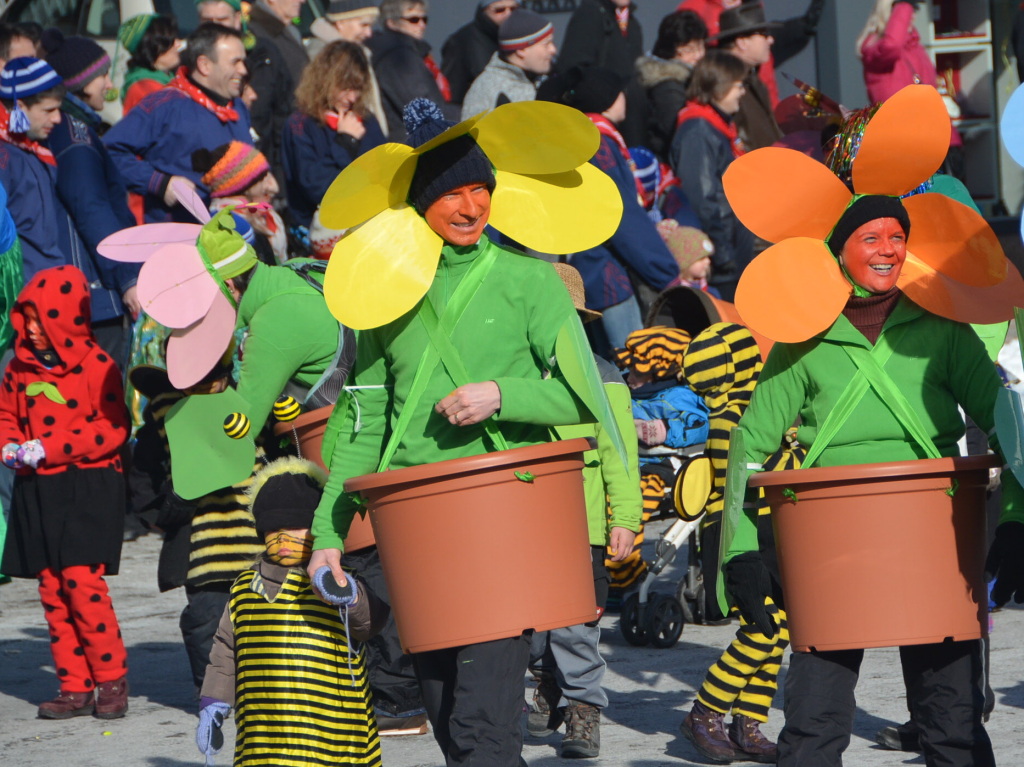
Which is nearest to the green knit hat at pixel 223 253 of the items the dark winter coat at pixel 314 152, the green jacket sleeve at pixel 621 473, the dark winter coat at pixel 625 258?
the green jacket sleeve at pixel 621 473

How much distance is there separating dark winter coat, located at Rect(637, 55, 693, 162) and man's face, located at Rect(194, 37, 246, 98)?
309 cm

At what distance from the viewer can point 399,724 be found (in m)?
5.79

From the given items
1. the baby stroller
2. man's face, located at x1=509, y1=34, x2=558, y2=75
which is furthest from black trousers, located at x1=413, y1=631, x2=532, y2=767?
man's face, located at x1=509, y1=34, x2=558, y2=75

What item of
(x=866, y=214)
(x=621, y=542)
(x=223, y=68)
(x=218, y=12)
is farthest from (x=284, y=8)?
(x=866, y=214)

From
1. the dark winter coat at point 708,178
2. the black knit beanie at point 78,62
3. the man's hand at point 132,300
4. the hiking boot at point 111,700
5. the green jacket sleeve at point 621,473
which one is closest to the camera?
the green jacket sleeve at point 621,473

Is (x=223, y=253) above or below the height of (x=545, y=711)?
above

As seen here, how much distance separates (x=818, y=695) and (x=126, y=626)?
4.51 m

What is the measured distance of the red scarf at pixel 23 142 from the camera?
790 cm

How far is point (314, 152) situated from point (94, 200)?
1.46 meters

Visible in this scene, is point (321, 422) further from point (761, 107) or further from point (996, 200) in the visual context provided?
point (996, 200)

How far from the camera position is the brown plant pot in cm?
541

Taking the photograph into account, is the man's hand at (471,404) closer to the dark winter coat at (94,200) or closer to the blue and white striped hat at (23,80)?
the dark winter coat at (94,200)

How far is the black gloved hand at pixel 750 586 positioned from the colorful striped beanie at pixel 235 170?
425 centimetres

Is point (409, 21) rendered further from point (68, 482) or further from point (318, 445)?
point (318, 445)
